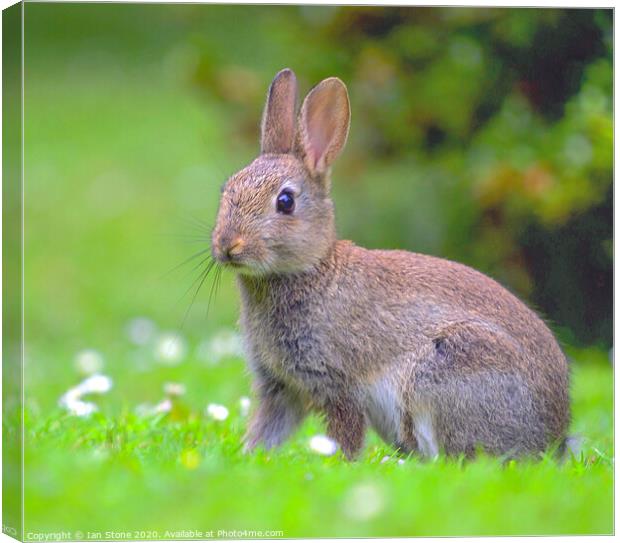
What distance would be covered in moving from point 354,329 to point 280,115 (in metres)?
1.26

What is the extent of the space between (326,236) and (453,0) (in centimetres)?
140

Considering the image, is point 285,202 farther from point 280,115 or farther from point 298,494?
point 298,494

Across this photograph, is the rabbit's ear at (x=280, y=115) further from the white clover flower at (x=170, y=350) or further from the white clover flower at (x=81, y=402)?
the white clover flower at (x=170, y=350)

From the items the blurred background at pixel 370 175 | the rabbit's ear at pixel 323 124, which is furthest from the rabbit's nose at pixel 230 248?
the blurred background at pixel 370 175

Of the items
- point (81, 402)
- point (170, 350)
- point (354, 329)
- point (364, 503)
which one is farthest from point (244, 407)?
point (170, 350)

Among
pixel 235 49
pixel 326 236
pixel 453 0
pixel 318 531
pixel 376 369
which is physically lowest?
pixel 318 531

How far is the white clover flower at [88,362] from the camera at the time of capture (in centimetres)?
895

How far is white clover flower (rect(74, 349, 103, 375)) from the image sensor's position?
895 cm

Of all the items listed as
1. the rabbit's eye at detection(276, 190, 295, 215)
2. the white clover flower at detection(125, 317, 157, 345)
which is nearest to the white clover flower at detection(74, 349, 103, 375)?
the white clover flower at detection(125, 317, 157, 345)

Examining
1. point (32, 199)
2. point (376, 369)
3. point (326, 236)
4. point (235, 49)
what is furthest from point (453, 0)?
point (32, 199)

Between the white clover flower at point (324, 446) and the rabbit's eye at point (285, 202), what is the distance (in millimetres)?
1184

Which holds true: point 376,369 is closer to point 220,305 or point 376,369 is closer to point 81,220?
point 220,305

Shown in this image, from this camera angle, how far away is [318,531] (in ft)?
16.0

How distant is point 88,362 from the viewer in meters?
9.22
